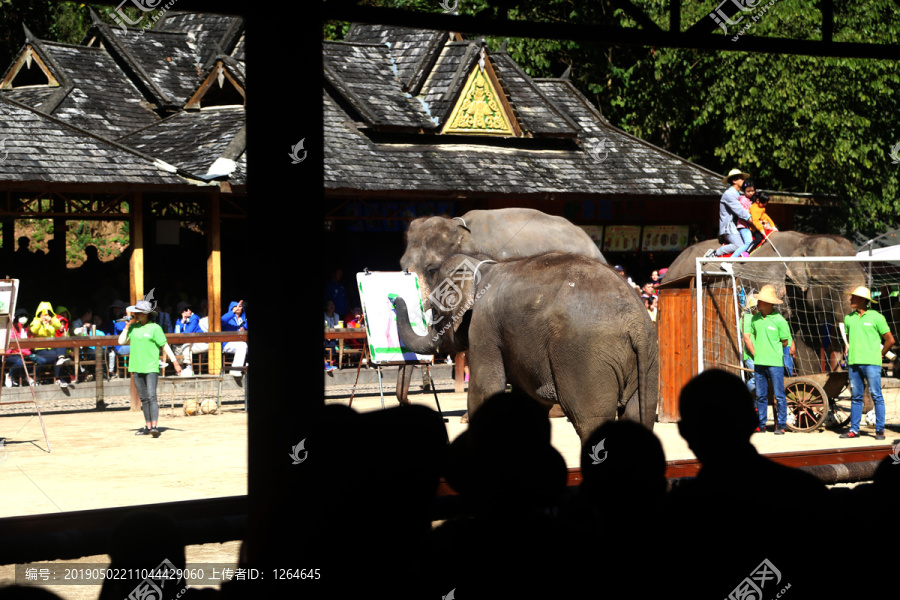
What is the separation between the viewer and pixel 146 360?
44.2 feet

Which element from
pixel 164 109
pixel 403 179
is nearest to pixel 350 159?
pixel 403 179

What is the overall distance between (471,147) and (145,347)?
10415 mm

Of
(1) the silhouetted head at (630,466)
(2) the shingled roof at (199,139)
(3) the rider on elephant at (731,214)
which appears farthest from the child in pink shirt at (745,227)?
(1) the silhouetted head at (630,466)

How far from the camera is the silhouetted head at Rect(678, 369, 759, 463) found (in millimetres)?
3209

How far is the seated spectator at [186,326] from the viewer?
18.0 metres

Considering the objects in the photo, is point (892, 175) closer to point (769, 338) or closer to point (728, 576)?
point (769, 338)

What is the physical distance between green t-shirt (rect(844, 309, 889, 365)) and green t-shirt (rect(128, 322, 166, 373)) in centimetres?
834

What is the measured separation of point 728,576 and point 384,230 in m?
18.2
